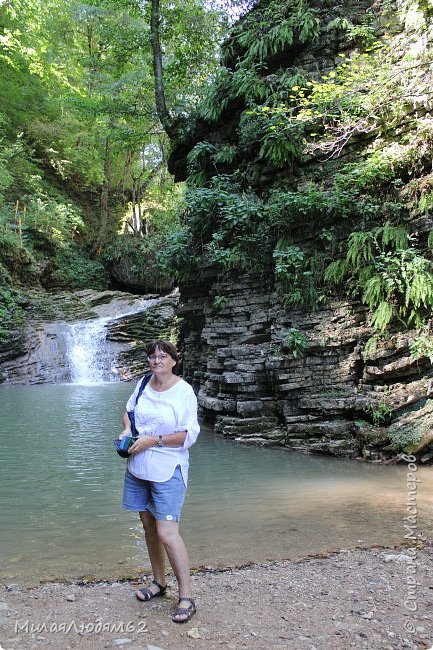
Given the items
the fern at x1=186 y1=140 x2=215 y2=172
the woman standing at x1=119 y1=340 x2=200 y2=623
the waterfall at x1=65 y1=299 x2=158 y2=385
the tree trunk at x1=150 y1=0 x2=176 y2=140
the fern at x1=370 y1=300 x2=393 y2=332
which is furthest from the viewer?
the waterfall at x1=65 y1=299 x2=158 y2=385

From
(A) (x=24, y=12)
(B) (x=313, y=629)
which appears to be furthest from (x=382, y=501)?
(A) (x=24, y=12)

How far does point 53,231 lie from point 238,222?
18.8m

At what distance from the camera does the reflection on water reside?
4.09 m

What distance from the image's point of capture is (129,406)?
3.15 metres

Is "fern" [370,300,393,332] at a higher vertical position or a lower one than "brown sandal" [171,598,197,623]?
higher

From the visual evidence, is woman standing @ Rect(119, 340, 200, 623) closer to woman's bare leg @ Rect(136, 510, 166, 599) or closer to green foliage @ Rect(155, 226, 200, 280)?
woman's bare leg @ Rect(136, 510, 166, 599)

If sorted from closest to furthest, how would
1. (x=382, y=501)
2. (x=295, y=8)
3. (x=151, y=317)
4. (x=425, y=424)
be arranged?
1. (x=382, y=501)
2. (x=425, y=424)
3. (x=295, y=8)
4. (x=151, y=317)

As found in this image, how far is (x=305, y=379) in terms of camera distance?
8.48 m

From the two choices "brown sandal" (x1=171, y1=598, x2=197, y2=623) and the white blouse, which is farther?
the white blouse

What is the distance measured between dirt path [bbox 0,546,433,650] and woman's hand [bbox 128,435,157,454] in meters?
0.99

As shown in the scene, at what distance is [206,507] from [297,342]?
12.5 feet

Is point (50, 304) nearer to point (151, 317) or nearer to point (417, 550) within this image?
point (151, 317)

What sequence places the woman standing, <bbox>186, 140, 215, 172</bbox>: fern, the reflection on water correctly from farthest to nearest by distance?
<bbox>186, 140, 215, 172</bbox>: fern < the reflection on water < the woman standing

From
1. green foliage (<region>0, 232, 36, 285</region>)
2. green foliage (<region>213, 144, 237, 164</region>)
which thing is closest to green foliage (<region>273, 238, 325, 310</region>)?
green foliage (<region>213, 144, 237, 164</region>)
